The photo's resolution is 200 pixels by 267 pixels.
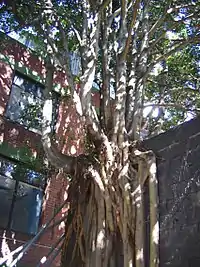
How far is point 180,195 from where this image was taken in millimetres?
4055

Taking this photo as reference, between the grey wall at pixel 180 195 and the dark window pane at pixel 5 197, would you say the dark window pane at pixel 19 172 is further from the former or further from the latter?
the grey wall at pixel 180 195

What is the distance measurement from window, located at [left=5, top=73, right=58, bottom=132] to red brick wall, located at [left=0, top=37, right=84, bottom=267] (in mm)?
174

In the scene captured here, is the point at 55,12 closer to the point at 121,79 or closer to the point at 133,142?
the point at 121,79

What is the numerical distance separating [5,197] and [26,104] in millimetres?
2447

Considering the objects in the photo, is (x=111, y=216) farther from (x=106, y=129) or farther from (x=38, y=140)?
(x=38, y=140)

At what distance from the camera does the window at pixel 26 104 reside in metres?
9.23

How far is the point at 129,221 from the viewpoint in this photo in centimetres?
436

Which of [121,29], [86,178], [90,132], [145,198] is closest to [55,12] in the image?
[121,29]

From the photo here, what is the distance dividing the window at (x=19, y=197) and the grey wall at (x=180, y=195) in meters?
4.97

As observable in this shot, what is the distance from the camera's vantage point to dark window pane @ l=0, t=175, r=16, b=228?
27.9 feet

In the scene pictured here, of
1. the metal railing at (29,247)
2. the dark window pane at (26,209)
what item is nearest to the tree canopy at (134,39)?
the metal railing at (29,247)

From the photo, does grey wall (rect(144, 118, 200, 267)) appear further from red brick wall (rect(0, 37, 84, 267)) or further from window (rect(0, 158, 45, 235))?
window (rect(0, 158, 45, 235))

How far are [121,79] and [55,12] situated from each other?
2.21 meters

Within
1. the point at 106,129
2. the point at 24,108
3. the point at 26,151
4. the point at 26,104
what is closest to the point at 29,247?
the point at 106,129
